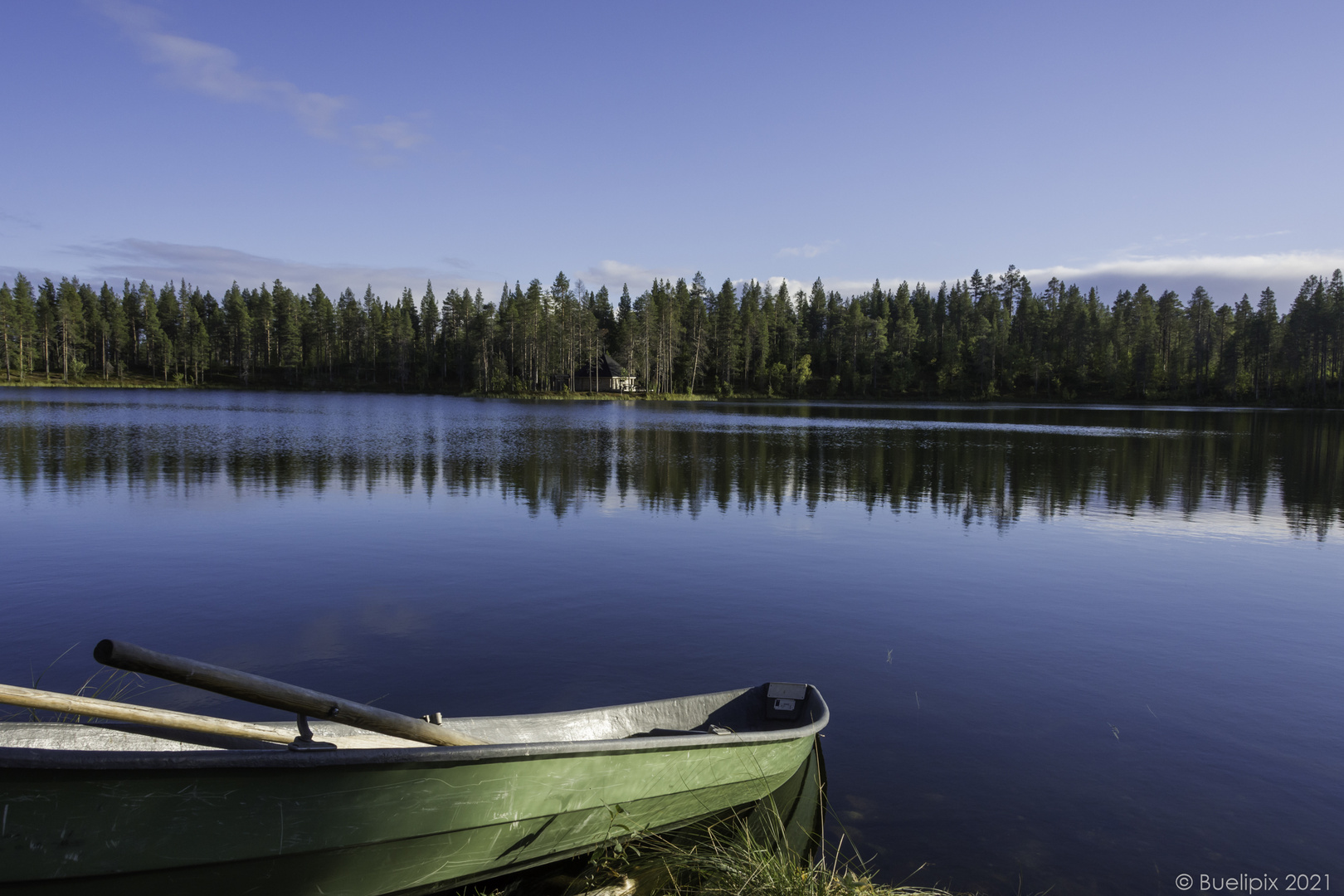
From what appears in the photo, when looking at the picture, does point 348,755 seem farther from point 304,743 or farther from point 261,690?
point 261,690

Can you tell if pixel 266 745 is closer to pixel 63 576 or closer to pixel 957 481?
pixel 63 576

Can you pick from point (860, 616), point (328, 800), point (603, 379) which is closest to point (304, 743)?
point (328, 800)

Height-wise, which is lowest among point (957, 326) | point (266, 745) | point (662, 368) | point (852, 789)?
point (852, 789)

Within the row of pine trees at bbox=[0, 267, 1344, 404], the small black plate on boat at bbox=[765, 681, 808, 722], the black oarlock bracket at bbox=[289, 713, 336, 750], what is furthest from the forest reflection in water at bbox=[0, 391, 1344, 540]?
the row of pine trees at bbox=[0, 267, 1344, 404]

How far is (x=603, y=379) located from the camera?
12138 cm

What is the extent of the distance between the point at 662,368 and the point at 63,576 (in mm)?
110251

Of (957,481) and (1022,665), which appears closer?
(1022,665)

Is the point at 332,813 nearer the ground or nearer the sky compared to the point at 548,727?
nearer the sky

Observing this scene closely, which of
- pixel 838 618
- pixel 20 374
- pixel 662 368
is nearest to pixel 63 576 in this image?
pixel 838 618

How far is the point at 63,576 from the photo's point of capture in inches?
519

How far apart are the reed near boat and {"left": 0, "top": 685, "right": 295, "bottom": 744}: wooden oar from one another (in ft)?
0.14

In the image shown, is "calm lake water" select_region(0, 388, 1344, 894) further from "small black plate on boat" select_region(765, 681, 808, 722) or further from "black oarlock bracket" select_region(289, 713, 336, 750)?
"black oarlock bracket" select_region(289, 713, 336, 750)

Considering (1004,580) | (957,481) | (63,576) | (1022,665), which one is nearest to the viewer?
(1022,665)

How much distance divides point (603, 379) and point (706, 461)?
87943 millimetres
